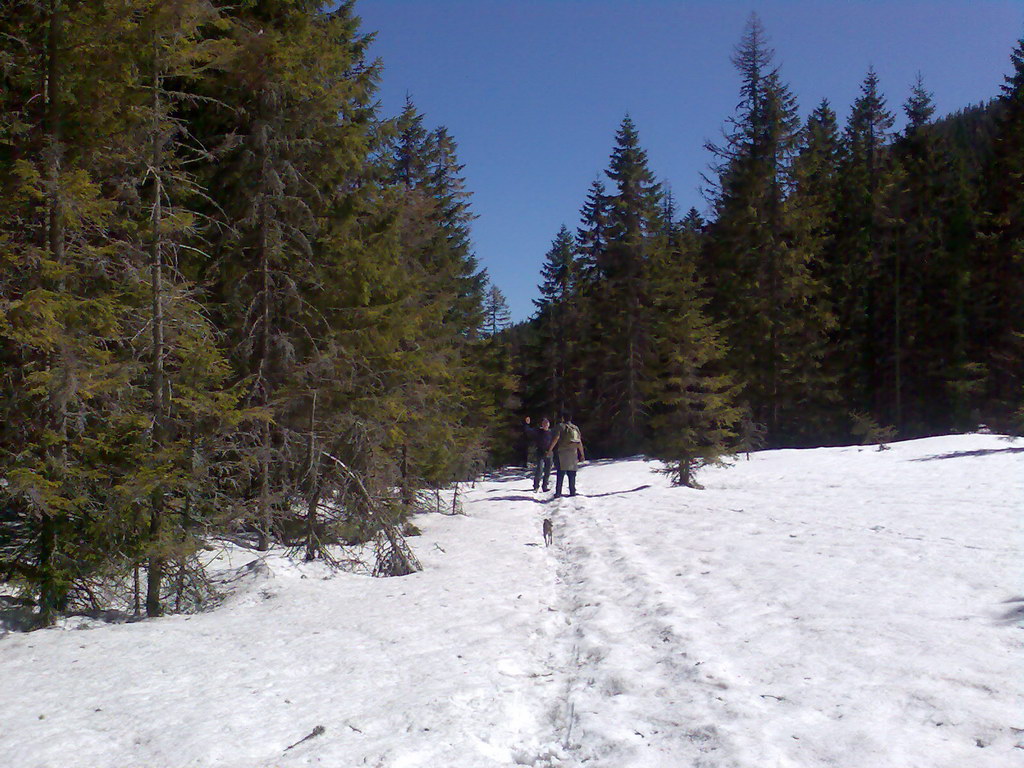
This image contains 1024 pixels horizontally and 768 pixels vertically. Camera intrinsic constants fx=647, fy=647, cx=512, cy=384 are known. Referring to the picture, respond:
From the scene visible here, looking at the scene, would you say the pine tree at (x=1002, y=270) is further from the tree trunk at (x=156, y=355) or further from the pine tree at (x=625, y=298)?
the tree trunk at (x=156, y=355)

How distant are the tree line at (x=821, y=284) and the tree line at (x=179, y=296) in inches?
696

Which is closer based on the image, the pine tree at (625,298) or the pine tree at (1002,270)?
the pine tree at (1002,270)

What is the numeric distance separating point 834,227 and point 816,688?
38510mm

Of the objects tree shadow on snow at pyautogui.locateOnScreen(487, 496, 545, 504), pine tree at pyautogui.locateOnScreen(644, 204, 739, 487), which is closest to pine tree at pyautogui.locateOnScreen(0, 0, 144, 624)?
tree shadow on snow at pyautogui.locateOnScreen(487, 496, 545, 504)

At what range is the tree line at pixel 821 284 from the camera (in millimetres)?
29844

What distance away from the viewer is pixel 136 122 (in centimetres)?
748

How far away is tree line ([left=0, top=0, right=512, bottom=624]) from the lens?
6.72 m

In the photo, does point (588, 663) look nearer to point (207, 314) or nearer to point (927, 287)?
point (207, 314)

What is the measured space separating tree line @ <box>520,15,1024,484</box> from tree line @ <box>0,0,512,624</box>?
17669 mm

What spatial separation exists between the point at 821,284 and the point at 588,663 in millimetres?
30935

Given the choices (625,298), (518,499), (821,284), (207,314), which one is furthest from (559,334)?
(207,314)

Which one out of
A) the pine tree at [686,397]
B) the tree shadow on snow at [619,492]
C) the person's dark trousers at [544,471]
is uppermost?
the pine tree at [686,397]

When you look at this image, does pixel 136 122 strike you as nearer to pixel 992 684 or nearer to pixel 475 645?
pixel 475 645

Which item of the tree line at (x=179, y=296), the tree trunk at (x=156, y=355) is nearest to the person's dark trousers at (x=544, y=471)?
the tree line at (x=179, y=296)
